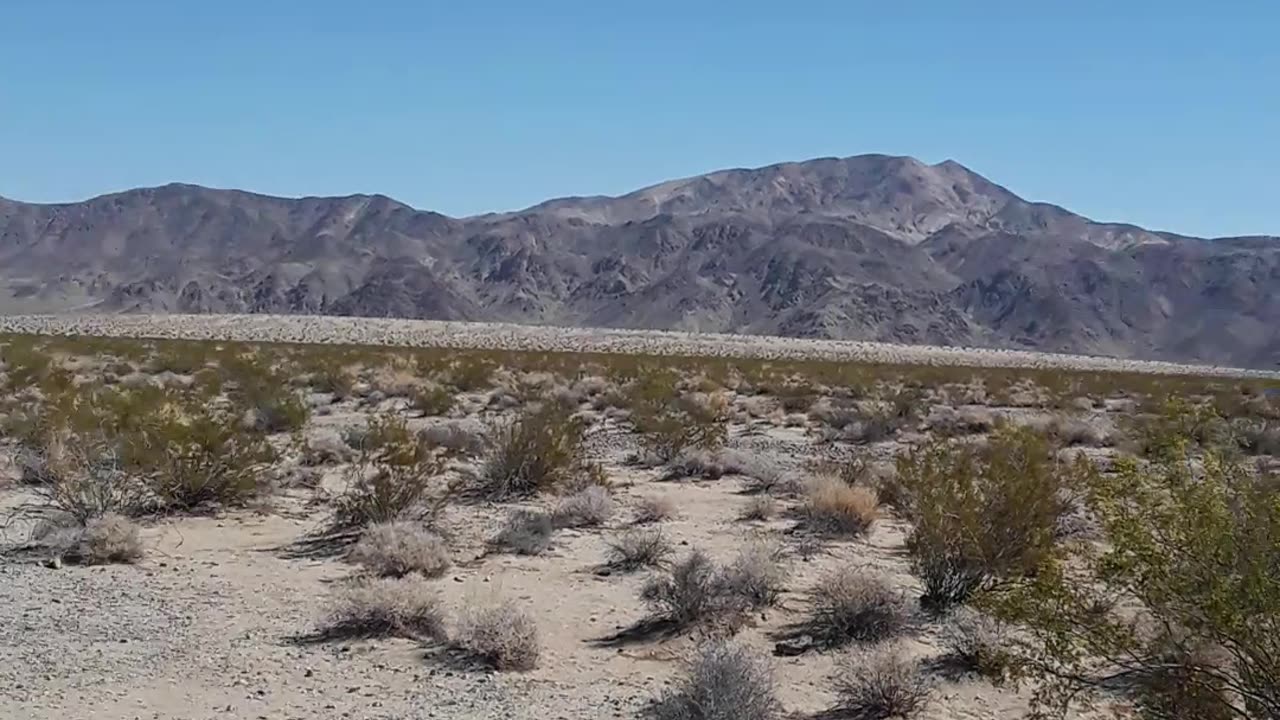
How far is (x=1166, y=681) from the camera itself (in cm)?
600

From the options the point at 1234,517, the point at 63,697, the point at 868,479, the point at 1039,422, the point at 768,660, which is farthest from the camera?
the point at 1039,422

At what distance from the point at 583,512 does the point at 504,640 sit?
5.51m

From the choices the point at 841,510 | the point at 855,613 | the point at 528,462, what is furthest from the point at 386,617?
the point at 528,462

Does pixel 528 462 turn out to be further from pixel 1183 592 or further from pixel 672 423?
pixel 1183 592

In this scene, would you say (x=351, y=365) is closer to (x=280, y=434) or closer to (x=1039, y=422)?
(x=280, y=434)

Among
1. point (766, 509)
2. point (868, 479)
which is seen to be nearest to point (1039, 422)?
point (868, 479)

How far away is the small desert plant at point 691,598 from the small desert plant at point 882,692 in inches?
73.9

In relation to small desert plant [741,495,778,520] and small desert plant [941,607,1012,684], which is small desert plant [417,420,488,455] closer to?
small desert plant [741,495,778,520]

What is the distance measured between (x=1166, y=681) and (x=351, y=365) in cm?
3958

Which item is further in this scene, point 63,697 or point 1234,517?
point 63,697

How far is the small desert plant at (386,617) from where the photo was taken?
9.53 metres

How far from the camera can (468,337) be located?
81.4m

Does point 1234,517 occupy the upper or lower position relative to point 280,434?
upper

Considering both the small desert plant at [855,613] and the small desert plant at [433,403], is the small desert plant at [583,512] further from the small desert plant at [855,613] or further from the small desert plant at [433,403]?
the small desert plant at [433,403]
